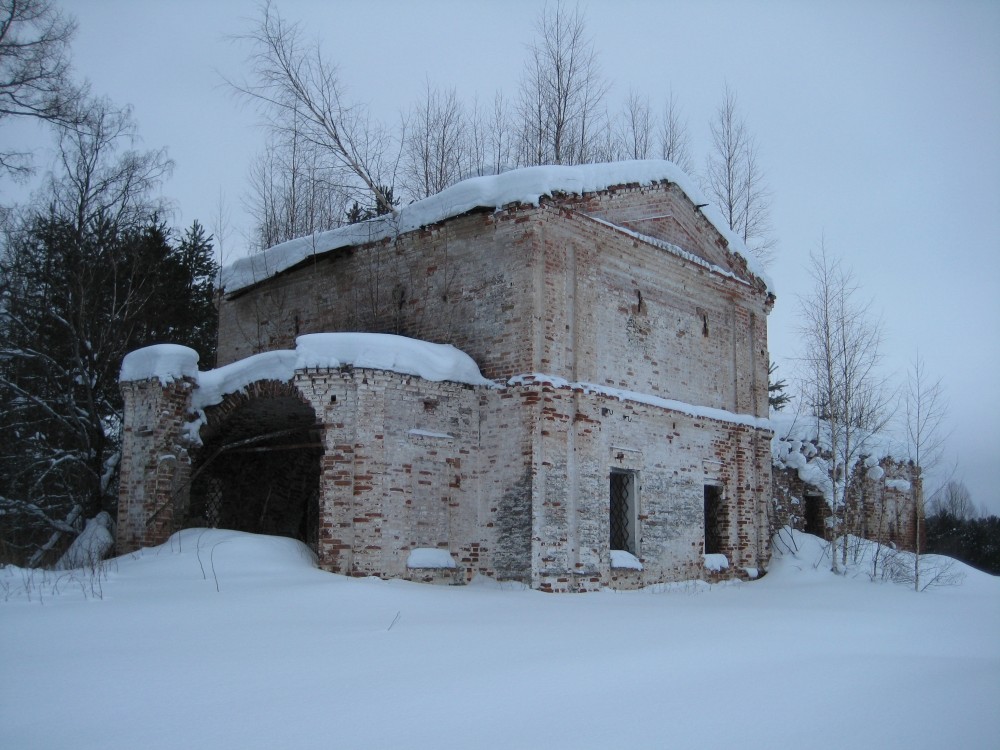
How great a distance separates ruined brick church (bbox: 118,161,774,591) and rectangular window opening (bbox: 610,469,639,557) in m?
0.03

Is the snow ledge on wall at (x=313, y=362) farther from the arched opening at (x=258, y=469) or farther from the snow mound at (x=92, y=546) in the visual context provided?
the snow mound at (x=92, y=546)

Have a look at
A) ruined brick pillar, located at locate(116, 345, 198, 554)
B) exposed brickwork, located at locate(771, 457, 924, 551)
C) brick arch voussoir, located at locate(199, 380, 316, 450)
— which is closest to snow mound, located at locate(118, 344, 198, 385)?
ruined brick pillar, located at locate(116, 345, 198, 554)

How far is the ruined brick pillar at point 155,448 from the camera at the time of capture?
478 inches

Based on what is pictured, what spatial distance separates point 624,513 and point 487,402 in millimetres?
2935

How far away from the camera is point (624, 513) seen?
13250 millimetres

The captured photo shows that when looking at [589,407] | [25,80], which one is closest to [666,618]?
[589,407]

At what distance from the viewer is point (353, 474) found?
1073 cm

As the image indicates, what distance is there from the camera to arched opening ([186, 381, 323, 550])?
12.5m

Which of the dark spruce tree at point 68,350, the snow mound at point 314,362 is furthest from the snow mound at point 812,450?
the dark spruce tree at point 68,350

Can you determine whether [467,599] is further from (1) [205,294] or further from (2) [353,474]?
(1) [205,294]

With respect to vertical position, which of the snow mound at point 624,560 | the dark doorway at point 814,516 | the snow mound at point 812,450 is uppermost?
the snow mound at point 812,450

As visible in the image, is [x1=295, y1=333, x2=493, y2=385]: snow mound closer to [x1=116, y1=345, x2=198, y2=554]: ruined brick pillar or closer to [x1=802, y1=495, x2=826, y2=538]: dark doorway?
[x1=116, y1=345, x2=198, y2=554]: ruined brick pillar

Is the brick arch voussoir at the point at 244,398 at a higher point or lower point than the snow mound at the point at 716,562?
higher

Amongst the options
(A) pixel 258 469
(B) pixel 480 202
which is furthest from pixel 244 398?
(B) pixel 480 202
